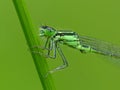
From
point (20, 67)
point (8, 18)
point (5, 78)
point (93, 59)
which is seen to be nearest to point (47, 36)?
point (5, 78)

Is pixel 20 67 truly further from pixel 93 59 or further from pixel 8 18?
pixel 93 59

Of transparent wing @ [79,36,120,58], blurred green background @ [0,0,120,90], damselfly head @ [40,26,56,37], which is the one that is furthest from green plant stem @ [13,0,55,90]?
blurred green background @ [0,0,120,90]

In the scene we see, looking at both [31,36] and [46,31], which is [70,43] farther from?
[31,36]

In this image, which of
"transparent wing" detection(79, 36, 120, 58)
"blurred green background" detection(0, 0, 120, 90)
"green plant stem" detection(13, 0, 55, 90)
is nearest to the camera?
"green plant stem" detection(13, 0, 55, 90)

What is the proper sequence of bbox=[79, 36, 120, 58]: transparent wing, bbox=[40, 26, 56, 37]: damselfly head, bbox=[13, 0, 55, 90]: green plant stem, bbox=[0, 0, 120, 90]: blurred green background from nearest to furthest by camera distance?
bbox=[13, 0, 55, 90]: green plant stem, bbox=[40, 26, 56, 37]: damselfly head, bbox=[79, 36, 120, 58]: transparent wing, bbox=[0, 0, 120, 90]: blurred green background

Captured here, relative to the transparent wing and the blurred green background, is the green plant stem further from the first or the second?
the blurred green background

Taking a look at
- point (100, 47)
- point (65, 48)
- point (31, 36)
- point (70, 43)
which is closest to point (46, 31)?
point (70, 43)

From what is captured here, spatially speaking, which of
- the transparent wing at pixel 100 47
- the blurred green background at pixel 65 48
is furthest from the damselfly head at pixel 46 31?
the blurred green background at pixel 65 48

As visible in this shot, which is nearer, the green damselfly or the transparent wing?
the green damselfly
